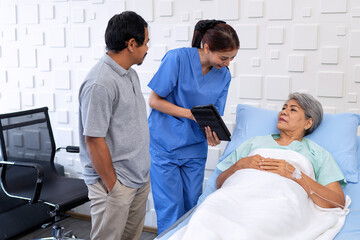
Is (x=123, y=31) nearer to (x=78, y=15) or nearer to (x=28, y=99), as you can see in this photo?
(x=78, y=15)

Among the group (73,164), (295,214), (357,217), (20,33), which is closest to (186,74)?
(295,214)

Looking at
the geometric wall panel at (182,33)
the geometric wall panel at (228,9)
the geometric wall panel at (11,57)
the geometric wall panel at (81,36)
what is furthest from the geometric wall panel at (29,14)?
the geometric wall panel at (228,9)

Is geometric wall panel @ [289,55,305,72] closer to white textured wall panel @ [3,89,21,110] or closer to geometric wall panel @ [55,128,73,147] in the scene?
geometric wall panel @ [55,128,73,147]

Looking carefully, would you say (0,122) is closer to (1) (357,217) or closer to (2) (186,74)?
(2) (186,74)

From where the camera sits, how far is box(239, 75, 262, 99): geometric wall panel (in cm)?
256

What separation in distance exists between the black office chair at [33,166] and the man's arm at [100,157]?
32.0 inches

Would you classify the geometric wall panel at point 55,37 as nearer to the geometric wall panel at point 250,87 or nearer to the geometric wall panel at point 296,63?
the geometric wall panel at point 250,87

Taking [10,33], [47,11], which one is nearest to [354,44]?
[47,11]

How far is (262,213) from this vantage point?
1567mm

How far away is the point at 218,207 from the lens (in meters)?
1.58

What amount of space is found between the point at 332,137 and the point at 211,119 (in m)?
0.69

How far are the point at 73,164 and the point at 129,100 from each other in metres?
1.69

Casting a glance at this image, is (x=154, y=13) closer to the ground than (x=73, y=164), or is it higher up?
higher up

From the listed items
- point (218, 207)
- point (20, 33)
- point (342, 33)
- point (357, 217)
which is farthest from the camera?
point (20, 33)
